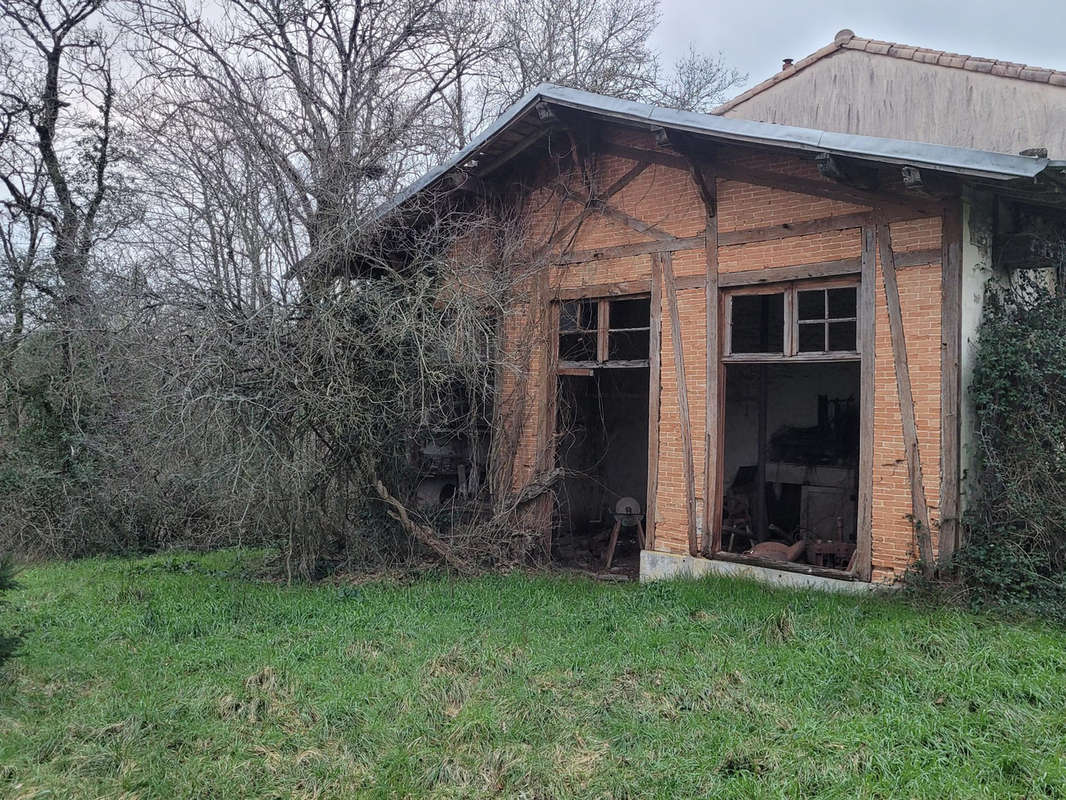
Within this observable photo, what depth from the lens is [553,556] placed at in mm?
10430

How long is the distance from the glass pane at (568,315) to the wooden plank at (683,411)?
1494 millimetres

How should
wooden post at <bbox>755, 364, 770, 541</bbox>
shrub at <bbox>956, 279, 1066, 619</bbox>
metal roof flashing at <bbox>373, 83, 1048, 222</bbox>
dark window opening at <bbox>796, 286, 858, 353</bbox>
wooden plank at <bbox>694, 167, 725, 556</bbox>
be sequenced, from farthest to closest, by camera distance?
1. wooden post at <bbox>755, 364, 770, 541</bbox>
2. dark window opening at <bbox>796, 286, 858, 353</bbox>
3. wooden plank at <bbox>694, 167, 725, 556</bbox>
4. shrub at <bbox>956, 279, 1066, 619</bbox>
5. metal roof flashing at <bbox>373, 83, 1048, 222</bbox>

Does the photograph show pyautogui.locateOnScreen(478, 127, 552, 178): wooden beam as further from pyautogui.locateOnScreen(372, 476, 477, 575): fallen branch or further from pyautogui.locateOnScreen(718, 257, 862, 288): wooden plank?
pyautogui.locateOnScreen(372, 476, 477, 575): fallen branch

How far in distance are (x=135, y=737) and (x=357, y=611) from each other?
2.88m

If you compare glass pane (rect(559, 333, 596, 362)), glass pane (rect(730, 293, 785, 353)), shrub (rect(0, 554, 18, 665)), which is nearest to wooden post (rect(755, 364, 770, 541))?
glass pane (rect(730, 293, 785, 353))

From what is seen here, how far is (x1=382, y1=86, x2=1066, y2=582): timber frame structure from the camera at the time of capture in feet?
22.3

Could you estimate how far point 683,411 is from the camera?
8500mm

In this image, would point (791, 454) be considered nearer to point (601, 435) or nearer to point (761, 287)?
point (601, 435)

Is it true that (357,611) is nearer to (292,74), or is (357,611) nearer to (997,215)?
(997,215)

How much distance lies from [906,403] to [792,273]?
169 centimetres

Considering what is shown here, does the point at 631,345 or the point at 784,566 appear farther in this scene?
the point at 631,345

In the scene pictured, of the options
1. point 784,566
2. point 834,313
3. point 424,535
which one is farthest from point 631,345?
point 784,566

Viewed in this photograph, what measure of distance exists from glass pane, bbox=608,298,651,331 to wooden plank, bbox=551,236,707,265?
1.15 m

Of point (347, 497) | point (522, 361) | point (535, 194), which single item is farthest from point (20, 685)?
point (535, 194)
